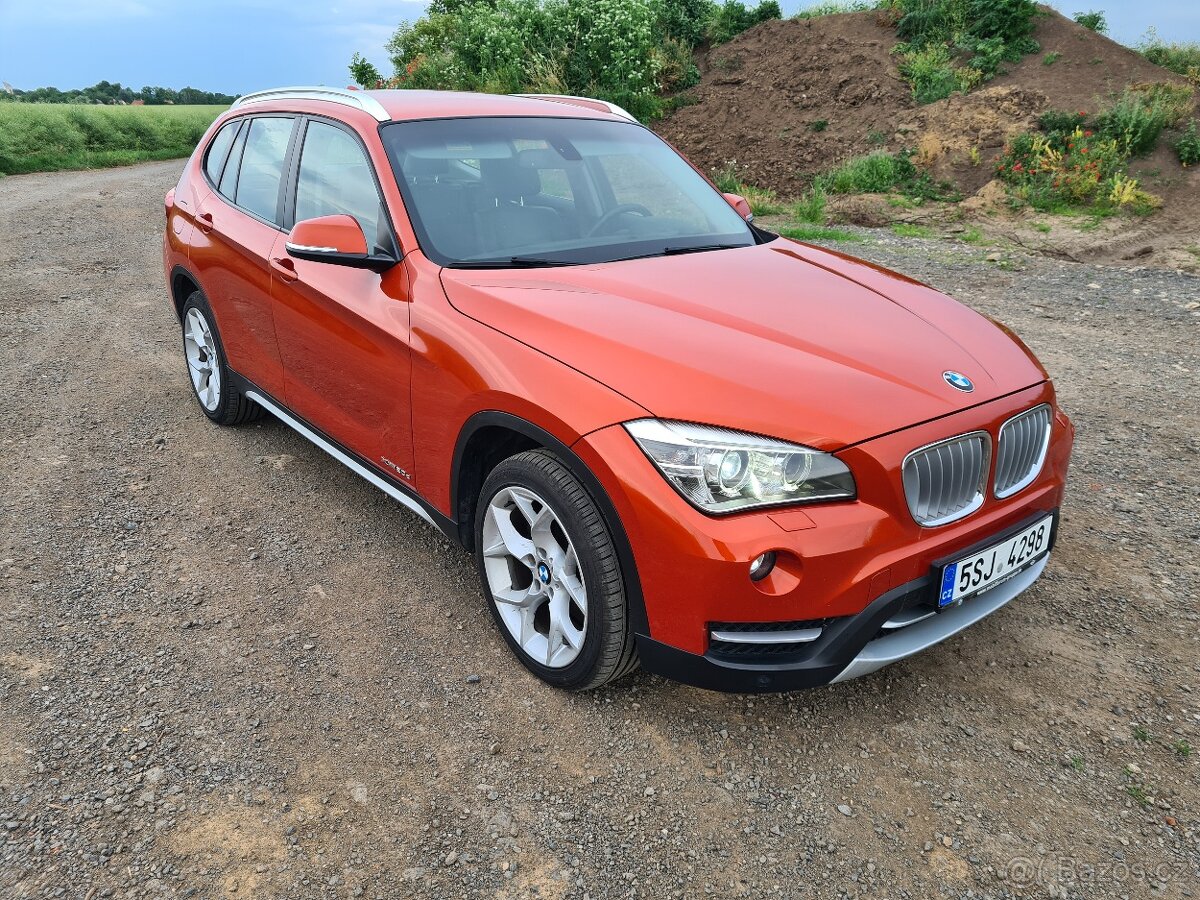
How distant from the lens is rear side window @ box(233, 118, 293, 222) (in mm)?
4117

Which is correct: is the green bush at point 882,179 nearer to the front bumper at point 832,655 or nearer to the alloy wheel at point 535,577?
the alloy wheel at point 535,577

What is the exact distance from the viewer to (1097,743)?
2.70 m

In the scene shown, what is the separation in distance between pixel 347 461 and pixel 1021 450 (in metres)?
2.60

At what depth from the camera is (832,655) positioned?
2.35 m

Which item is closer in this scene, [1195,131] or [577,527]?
[577,527]

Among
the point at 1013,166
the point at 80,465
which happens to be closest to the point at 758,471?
the point at 80,465

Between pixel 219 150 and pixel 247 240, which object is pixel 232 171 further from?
pixel 247 240

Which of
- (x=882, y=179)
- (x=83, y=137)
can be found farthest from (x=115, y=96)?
(x=882, y=179)

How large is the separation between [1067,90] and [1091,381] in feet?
34.4

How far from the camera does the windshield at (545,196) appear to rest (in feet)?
10.7

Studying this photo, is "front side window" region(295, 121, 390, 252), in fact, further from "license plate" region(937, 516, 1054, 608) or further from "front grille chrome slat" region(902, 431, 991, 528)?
"license plate" region(937, 516, 1054, 608)

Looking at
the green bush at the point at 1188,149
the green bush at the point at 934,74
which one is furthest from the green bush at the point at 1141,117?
the green bush at the point at 934,74

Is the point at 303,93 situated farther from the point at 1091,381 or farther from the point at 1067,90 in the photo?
the point at 1067,90

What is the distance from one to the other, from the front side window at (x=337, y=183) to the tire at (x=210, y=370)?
1217mm
